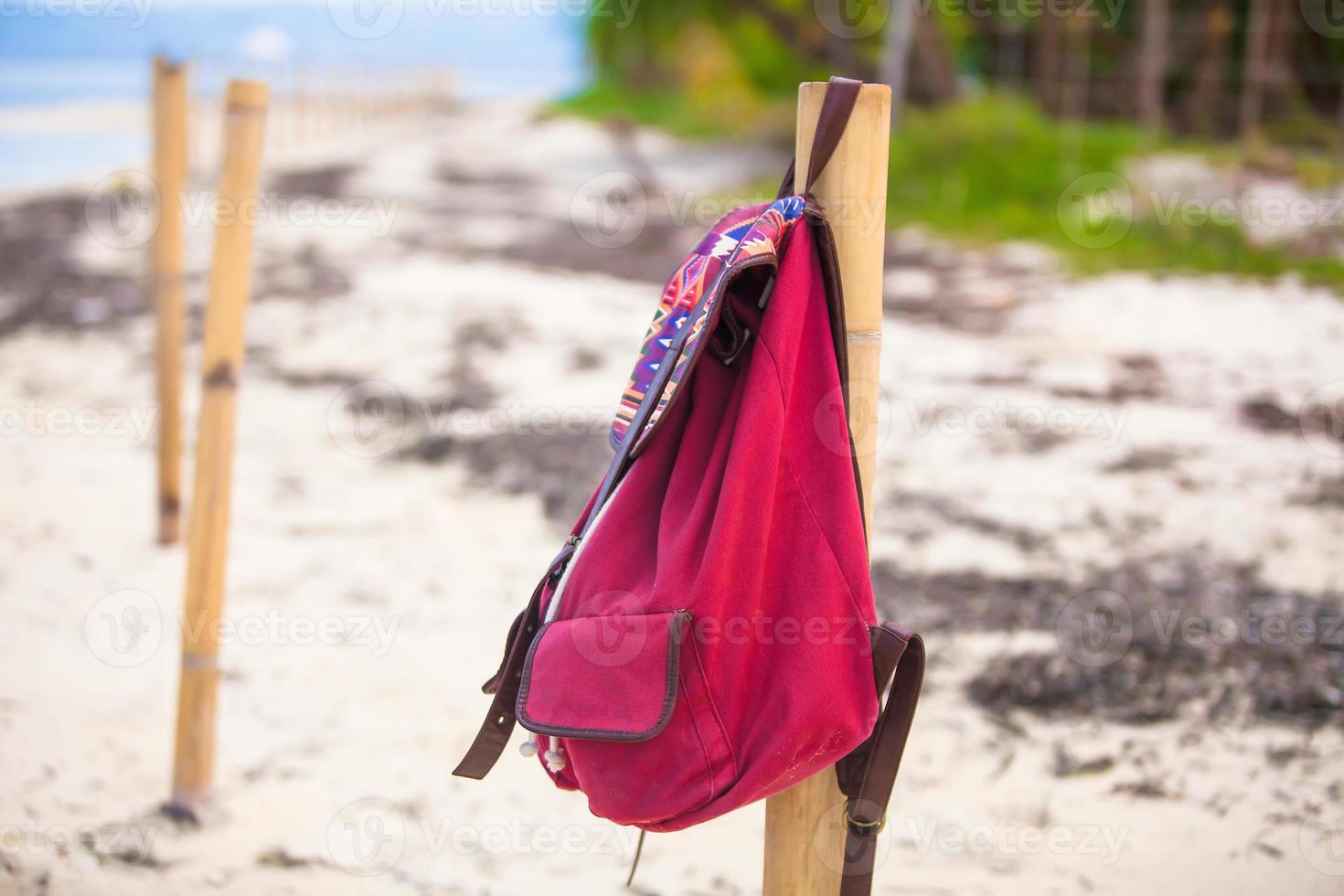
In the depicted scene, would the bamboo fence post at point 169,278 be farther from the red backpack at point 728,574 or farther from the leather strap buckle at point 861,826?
the leather strap buckle at point 861,826

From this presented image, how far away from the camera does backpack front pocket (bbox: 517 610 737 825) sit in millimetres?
1162

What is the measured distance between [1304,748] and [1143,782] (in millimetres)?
415

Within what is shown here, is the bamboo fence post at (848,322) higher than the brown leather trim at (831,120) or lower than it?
lower

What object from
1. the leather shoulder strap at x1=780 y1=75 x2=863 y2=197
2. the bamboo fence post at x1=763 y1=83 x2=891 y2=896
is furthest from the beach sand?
the leather shoulder strap at x1=780 y1=75 x2=863 y2=197

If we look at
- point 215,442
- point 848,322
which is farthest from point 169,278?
point 848,322

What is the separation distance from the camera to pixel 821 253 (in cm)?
126

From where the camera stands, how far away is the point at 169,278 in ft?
10.4

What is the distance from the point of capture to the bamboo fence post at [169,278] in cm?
294

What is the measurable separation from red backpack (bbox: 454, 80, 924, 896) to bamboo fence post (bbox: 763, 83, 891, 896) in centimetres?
3

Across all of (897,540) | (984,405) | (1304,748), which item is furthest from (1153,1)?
(1304,748)

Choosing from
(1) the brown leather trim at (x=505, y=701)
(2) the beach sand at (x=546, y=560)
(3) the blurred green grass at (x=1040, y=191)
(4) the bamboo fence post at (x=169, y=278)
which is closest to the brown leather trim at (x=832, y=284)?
(1) the brown leather trim at (x=505, y=701)

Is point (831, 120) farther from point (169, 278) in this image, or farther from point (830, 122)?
point (169, 278)

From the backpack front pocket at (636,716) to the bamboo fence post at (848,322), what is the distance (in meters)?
0.27

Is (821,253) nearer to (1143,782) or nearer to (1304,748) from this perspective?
(1143,782)
